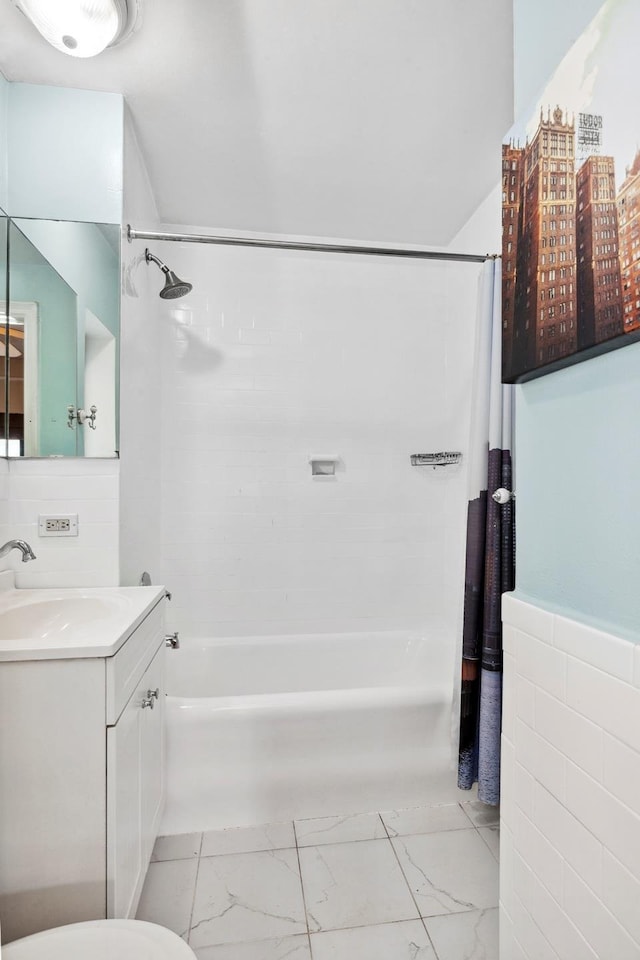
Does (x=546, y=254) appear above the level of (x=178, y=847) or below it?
above

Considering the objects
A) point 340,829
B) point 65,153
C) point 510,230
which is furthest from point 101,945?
point 65,153

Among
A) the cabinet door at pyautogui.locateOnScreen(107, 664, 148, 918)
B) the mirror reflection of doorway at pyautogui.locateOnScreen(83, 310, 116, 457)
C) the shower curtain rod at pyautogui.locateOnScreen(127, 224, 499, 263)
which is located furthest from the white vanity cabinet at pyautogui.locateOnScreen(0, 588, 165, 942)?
the shower curtain rod at pyautogui.locateOnScreen(127, 224, 499, 263)

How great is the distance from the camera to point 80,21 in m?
1.40

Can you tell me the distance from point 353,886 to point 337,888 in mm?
51

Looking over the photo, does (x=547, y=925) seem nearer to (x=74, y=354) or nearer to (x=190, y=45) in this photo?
(x=74, y=354)

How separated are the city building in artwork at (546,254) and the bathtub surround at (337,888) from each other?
1.53 m

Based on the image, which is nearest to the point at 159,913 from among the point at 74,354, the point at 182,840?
the point at 182,840

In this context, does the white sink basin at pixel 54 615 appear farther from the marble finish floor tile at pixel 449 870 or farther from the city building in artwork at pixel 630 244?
the city building in artwork at pixel 630 244

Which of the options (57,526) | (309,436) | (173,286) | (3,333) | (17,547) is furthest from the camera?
(309,436)

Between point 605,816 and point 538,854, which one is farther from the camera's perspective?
point 538,854

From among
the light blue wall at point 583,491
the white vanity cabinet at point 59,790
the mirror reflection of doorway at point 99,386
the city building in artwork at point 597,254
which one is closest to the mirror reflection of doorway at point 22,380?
the mirror reflection of doorway at point 99,386

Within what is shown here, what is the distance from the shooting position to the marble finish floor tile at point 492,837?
1745 mm

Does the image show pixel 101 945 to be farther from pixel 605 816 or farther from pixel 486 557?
pixel 486 557

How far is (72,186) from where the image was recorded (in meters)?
1.76
